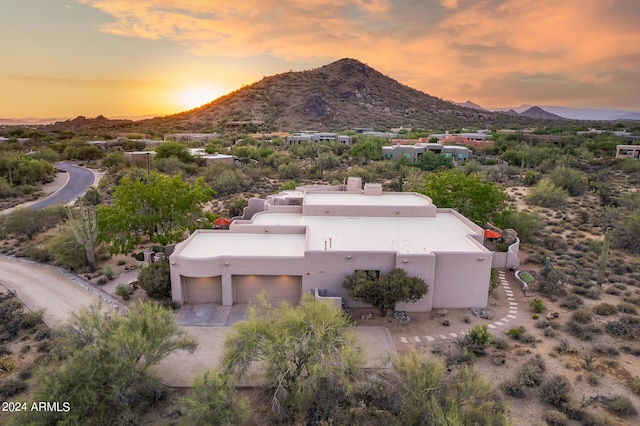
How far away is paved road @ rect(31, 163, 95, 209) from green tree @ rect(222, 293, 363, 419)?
117ft

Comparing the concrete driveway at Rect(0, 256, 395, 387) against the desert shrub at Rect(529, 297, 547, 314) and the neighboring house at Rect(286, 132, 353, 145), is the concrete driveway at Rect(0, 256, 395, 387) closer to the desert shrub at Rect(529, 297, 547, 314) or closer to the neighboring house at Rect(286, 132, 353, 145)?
the desert shrub at Rect(529, 297, 547, 314)

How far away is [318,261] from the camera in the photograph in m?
19.1

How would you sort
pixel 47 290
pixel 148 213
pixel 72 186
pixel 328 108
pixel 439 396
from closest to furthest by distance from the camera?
pixel 439 396 → pixel 47 290 → pixel 148 213 → pixel 72 186 → pixel 328 108

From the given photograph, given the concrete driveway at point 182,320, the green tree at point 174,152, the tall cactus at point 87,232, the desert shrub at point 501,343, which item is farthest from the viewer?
the green tree at point 174,152

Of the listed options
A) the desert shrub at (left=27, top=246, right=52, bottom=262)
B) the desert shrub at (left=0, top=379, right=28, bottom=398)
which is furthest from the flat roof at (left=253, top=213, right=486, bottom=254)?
the desert shrub at (left=27, top=246, right=52, bottom=262)

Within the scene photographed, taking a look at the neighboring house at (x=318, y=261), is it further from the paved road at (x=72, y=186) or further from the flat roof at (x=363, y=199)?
the paved road at (x=72, y=186)

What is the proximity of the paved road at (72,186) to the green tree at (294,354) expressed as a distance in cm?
3570

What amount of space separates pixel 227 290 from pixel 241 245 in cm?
290

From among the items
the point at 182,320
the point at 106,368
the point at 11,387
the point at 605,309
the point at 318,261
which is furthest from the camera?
the point at 605,309

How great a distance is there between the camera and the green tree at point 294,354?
12188mm

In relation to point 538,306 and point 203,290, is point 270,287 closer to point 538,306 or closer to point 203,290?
point 203,290

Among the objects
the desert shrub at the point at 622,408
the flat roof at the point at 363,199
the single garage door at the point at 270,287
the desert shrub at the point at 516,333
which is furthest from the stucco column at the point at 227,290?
the desert shrub at the point at 622,408

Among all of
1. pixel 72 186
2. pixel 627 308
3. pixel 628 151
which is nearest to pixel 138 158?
pixel 72 186

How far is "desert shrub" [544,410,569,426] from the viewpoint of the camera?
12438 mm
